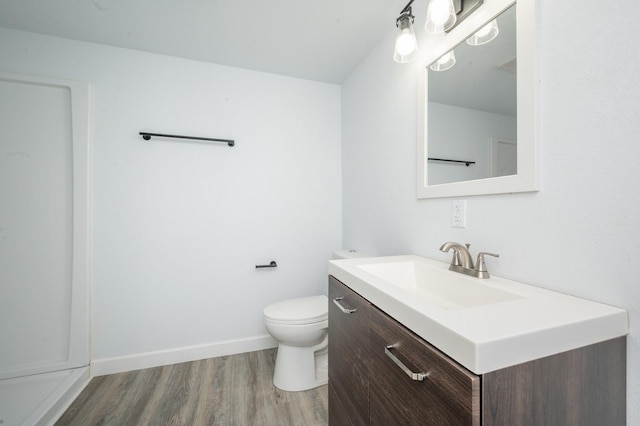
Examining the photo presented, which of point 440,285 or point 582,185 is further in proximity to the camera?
point 440,285

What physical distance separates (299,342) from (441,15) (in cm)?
177

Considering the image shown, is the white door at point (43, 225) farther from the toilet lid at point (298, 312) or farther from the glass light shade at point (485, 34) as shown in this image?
the glass light shade at point (485, 34)

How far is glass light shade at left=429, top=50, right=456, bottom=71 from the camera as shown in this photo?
3.63 feet

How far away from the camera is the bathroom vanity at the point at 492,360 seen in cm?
45

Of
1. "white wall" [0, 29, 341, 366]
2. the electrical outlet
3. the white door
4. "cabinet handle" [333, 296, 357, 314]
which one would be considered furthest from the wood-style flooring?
the electrical outlet

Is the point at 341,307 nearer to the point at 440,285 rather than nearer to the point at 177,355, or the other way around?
the point at 440,285

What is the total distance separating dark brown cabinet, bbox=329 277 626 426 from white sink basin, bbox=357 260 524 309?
178 millimetres

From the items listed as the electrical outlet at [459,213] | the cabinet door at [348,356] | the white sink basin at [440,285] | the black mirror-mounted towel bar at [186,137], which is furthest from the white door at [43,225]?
the electrical outlet at [459,213]

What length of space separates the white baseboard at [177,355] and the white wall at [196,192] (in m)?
0.04

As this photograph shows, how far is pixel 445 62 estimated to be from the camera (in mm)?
1140

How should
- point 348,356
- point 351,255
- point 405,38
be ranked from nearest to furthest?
point 348,356, point 405,38, point 351,255

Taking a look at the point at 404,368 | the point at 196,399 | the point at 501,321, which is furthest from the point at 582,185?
the point at 196,399

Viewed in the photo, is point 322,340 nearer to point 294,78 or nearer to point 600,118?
point 600,118

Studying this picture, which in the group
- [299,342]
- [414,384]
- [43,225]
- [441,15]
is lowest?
[299,342]
